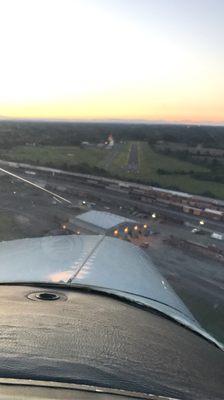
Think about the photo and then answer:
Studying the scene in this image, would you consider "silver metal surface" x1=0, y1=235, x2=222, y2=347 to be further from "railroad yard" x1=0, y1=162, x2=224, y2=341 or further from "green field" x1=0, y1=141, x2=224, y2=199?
"green field" x1=0, y1=141, x2=224, y2=199

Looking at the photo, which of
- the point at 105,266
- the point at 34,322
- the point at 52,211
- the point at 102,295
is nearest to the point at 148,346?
the point at 34,322

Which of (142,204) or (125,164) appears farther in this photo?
(125,164)

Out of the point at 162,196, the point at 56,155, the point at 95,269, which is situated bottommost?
the point at 162,196

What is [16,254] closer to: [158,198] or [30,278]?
[30,278]

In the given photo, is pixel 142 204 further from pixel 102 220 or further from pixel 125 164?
pixel 125 164

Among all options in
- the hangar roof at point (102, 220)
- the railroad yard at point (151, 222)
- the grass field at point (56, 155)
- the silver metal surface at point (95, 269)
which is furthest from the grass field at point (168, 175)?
the silver metal surface at point (95, 269)

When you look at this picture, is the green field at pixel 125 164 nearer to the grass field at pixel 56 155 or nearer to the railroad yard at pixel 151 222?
the grass field at pixel 56 155

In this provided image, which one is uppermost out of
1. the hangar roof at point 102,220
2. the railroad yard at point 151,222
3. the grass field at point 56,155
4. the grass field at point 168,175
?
the grass field at point 56,155

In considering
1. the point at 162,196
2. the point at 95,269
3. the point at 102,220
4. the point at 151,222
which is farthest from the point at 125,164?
the point at 95,269

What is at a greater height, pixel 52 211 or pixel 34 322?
pixel 34 322
